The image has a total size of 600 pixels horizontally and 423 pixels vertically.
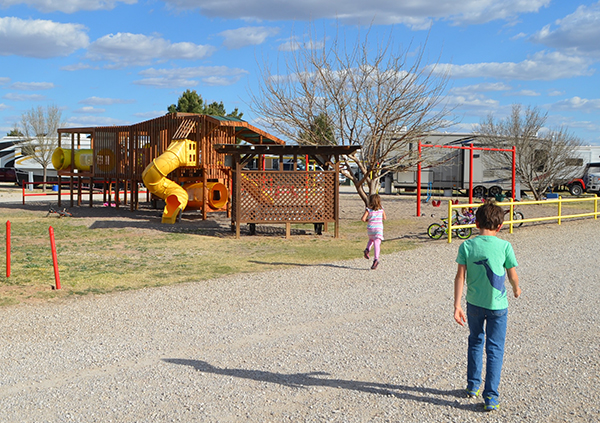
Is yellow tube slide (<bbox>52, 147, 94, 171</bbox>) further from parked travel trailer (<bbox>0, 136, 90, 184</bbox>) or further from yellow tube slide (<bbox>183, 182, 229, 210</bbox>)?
parked travel trailer (<bbox>0, 136, 90, 184</bbox>)

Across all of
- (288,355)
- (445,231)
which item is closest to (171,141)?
(445,231)

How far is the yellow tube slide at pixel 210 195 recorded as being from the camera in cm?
1955

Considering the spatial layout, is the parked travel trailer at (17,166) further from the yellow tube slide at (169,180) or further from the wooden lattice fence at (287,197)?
the wooden lattice fence at (287,197)

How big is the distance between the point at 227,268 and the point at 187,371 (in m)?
5.18

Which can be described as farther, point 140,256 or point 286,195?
point 286,195

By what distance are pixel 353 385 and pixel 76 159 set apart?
2385 cm

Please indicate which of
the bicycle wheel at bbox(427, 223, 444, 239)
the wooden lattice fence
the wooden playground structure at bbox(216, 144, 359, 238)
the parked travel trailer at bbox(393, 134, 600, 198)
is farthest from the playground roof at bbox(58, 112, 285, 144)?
the parked travel trailer at bbox(393, 134, 600, 198)

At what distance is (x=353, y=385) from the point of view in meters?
4.44

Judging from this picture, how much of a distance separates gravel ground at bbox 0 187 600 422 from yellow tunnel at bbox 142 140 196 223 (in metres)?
9.87

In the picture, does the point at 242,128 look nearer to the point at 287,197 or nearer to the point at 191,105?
the point at 287,197

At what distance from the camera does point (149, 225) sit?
1709cm

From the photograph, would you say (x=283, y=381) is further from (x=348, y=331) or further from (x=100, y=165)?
(x=100, y=165)

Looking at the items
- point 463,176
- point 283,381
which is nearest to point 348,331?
point 283,381

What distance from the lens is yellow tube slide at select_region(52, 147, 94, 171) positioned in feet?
83.6
